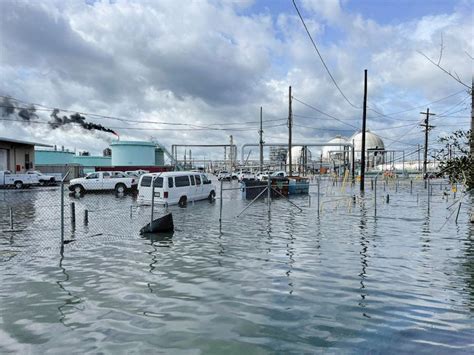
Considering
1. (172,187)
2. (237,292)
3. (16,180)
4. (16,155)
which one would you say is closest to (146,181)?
(172,187)

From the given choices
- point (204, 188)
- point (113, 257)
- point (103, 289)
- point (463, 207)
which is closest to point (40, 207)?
point (204, 188)

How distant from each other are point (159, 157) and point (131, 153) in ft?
35.8

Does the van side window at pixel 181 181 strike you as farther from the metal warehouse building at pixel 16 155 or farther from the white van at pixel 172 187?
the metal warehouse building at pixel 16 155

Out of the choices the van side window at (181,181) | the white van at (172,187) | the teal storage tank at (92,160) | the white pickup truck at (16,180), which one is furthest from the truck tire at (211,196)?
the teal storage tank at (92,160)

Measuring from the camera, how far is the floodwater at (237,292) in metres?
5.21

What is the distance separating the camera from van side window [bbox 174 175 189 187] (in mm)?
21891

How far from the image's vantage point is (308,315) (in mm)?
6012

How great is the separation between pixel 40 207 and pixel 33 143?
91.9 feet

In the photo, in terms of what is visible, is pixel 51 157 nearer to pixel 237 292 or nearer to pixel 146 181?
pixel 146 181

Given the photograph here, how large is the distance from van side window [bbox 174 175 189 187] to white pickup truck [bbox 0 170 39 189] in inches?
882

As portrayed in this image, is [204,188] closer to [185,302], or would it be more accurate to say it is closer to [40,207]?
[40,207]

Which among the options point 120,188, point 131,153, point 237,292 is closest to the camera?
point 237,292

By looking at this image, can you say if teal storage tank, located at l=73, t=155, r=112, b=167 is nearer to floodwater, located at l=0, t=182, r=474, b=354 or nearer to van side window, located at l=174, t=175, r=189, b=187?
van side window, located at l=174, t=175, r=189, b=187

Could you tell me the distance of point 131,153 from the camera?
73.4m
